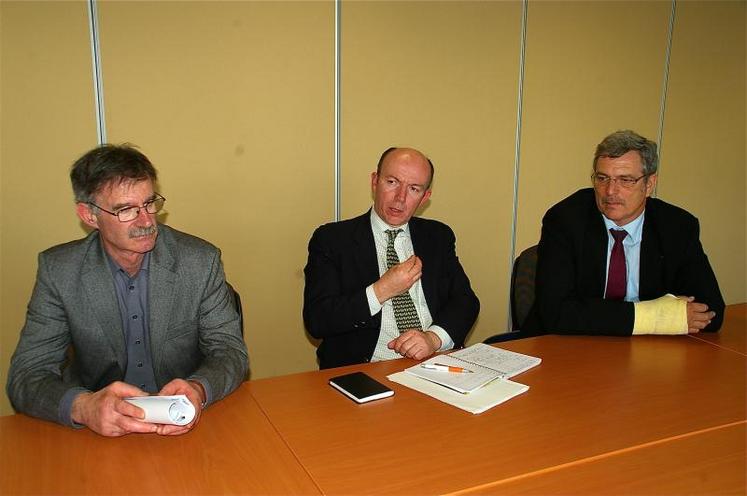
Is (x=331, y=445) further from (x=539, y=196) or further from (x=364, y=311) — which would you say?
(x=539, y=196)

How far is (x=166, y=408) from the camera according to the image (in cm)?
138

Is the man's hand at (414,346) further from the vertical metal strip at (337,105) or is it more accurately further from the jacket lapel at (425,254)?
the vertical metal strip at (337,105)

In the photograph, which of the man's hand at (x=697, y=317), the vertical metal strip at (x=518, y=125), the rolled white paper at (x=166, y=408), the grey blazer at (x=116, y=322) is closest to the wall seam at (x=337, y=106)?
the vertical metal strip at (x=518, y=125)

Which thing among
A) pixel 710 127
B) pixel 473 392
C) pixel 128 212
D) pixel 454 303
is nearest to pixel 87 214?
pixel 128 212

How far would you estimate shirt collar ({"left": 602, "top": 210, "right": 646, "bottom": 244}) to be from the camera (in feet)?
8.24

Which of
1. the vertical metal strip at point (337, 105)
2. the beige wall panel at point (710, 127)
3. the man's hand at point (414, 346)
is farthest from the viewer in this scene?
the beige wall panel at point (710, 127)

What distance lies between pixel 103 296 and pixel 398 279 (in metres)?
1.06

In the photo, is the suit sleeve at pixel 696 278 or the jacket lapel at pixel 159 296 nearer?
the jacket lapel at pixel 159 296

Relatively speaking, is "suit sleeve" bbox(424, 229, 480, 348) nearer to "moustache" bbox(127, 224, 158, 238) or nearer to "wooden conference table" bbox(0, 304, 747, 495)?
"wooden conference table" bbox(0, 304, 747, 495)

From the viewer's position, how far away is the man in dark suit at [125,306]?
1.71 m

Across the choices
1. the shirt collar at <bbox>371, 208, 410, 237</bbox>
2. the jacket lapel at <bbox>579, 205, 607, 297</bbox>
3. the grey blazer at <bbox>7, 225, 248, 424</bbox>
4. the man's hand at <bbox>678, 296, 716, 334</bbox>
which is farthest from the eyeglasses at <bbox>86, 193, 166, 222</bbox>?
the man's hand at <bbox>678, 296, 716, 334</bbox>

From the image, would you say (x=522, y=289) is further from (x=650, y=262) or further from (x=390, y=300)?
(x=390, y=300)

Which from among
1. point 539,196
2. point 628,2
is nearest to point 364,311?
point 539,196

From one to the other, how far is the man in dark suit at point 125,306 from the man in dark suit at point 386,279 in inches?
20.4
